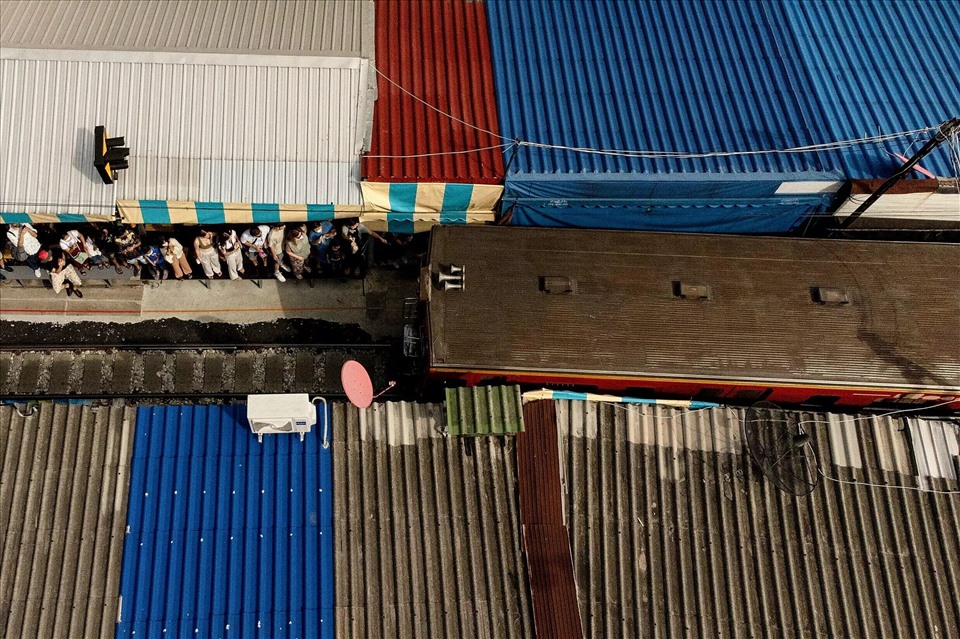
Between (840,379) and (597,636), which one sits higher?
(840,379)

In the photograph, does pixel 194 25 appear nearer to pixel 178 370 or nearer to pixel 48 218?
pixel 48 218

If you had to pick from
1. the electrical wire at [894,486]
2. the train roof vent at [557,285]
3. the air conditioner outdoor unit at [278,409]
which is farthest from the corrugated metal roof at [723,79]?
the air conditioner outdoor unit at [278,409]

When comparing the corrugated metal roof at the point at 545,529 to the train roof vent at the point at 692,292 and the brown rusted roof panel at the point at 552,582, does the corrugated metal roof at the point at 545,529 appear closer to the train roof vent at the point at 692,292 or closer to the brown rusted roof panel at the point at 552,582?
the brown rusted roof panel at the point at 552,582

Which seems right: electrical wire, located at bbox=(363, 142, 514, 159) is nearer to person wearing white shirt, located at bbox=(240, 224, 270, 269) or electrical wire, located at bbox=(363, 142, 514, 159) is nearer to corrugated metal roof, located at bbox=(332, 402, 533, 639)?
person wearing white shirt, located at bbox=(240, 224, 270, 269)

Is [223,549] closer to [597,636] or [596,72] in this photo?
[597,636]

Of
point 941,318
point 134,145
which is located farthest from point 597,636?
point 134,145
